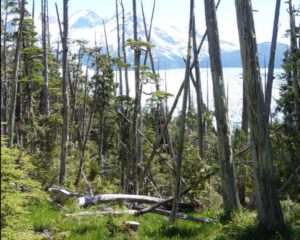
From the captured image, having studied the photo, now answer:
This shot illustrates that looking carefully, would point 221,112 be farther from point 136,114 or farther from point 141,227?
point 136,114

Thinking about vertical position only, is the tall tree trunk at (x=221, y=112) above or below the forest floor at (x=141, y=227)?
above

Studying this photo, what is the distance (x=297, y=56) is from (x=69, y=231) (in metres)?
9.77

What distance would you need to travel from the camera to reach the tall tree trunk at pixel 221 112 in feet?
28.3

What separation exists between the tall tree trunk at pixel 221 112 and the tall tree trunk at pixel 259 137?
1038mm

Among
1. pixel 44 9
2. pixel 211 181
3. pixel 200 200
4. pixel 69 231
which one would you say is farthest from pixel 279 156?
pixel 44 9

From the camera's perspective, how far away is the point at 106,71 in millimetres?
23641

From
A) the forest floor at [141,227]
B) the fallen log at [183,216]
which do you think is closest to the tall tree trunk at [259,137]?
the forest floor at [141,227]

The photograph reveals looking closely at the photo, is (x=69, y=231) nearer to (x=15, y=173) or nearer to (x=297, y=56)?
(x=15, y=173)

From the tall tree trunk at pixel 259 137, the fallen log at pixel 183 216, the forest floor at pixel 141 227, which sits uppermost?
the tall tree trunk at pixel 259 137

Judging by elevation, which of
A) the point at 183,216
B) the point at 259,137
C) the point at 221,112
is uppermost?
the point at 221,112

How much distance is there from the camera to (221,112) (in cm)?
865

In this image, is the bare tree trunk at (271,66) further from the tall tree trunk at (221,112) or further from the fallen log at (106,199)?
the fallen log at (106,199)

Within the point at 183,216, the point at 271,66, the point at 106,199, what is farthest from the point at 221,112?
the point at 106,199

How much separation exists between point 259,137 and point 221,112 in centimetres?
132
